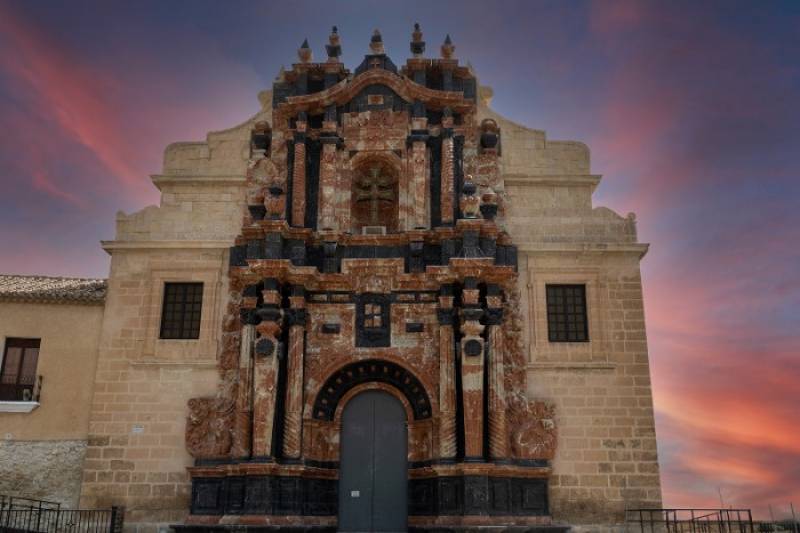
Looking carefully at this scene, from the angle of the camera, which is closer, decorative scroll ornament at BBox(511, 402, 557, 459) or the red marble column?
decorative scroll ornament at BBox(511, 402, 557, 459)

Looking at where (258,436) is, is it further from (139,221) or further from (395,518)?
(139,221)

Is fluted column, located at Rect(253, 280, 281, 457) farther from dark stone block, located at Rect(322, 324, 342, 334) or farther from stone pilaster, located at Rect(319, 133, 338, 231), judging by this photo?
stone pilaster, located at Rect(319, 133, 338, 231)

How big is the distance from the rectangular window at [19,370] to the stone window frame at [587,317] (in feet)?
37.2

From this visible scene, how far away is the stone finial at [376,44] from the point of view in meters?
20.9

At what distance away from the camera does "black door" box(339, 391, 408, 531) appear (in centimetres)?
1792

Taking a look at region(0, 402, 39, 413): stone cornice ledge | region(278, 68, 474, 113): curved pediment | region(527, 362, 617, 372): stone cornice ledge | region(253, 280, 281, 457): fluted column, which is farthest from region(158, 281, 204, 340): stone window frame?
region(527, 362, 617, 372): stone cornice ledge

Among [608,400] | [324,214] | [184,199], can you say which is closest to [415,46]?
[324,214]

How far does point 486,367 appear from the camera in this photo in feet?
59.1

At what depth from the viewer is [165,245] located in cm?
1972

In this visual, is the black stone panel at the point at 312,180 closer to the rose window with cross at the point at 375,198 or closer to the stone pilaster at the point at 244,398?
the rose window with cross at the point at 375,198

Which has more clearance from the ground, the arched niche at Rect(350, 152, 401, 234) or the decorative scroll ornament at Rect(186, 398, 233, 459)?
the arched niche at Rect(350, 152, 401, 234)

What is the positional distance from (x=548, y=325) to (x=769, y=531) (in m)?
7.54

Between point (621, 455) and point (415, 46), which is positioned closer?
point (621, 455)

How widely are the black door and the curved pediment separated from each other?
706 centimetres
